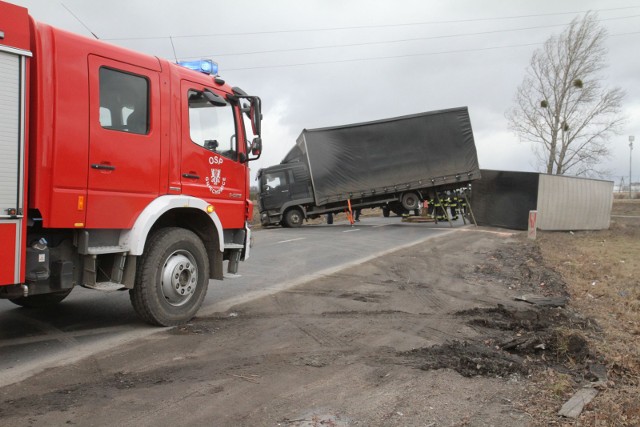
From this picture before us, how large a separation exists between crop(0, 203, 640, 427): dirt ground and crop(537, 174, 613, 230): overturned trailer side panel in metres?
15.0

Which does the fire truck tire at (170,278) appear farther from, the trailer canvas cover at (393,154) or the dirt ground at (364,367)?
the trailer canvas cover at (393,154)

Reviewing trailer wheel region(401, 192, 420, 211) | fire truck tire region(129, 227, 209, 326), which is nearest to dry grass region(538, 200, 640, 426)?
fire truck tire region(129, 227, 209, 326)

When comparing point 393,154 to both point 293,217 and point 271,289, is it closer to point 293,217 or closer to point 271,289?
point 293,217

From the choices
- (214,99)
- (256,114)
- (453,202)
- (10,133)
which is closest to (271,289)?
(256,114)

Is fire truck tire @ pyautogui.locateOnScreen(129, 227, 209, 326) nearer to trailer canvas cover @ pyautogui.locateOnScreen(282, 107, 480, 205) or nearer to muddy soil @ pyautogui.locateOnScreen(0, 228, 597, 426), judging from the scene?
muddy soil @ pyautogui.locateOnScreen(0, 228, 597, 426)

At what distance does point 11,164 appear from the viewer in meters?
4.27

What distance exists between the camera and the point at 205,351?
196 inches

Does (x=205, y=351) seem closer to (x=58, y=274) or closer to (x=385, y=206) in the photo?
(x=58, y=274)

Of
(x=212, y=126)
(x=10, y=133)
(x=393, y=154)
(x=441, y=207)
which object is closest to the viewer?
(x=10, y=133)

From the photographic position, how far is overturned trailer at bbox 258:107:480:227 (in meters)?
21.5

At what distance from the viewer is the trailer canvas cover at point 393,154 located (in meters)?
21.4

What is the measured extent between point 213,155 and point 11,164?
2334 mm

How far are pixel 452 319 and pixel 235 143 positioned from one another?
353 cm

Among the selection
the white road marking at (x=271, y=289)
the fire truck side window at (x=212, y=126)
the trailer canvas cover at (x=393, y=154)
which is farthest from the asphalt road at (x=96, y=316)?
the trailer canvas cover at (x=393, y=154)
